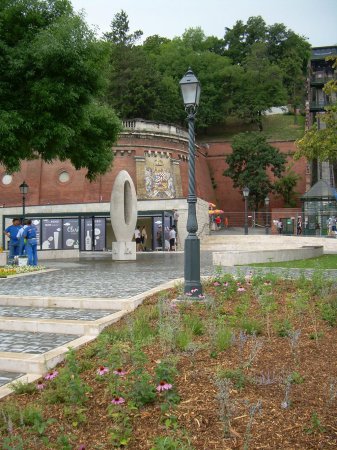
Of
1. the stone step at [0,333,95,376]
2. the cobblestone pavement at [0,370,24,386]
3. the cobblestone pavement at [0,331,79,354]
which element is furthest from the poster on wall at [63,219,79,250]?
the cobblestone pavement at [0,370,24,386]

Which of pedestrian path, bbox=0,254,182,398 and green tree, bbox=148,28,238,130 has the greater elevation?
green tree, bbox=148,28,238,130

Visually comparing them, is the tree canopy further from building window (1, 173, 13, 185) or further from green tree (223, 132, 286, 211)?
building window (1, 173, 13, 185)

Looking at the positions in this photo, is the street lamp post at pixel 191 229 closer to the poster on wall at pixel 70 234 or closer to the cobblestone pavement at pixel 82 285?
the cobblestone pavement at pixel 82 285

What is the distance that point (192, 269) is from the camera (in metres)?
8.58

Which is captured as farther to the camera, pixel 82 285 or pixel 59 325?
pixel 82 285

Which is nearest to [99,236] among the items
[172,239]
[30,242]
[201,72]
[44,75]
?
[172,239]

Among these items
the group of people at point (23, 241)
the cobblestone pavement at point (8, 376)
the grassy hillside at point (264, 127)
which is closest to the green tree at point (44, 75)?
the group of people at point (23, 241)

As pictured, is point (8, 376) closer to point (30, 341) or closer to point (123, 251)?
point (30, 341)

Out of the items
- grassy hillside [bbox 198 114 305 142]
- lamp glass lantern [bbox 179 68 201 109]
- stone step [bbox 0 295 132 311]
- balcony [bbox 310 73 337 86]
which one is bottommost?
stone step [bbox 0 295 132 311]

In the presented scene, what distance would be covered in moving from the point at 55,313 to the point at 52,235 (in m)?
22.2

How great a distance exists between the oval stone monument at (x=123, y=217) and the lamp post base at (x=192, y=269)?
14.4m

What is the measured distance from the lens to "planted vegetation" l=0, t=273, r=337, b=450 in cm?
384

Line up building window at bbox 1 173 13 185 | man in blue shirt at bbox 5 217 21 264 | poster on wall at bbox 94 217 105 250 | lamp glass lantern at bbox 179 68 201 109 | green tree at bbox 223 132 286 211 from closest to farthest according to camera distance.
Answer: lamp glass lantern at bbox 179 68 201 109 → man in blue shirt at bbox 5 217 21 264 → poster on wall at bbox 94 217 105 250 → building window at bbox 1 173 13 185 → green tree at bbox 223 132 286 211

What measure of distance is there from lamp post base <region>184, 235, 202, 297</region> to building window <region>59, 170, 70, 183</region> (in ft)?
134
